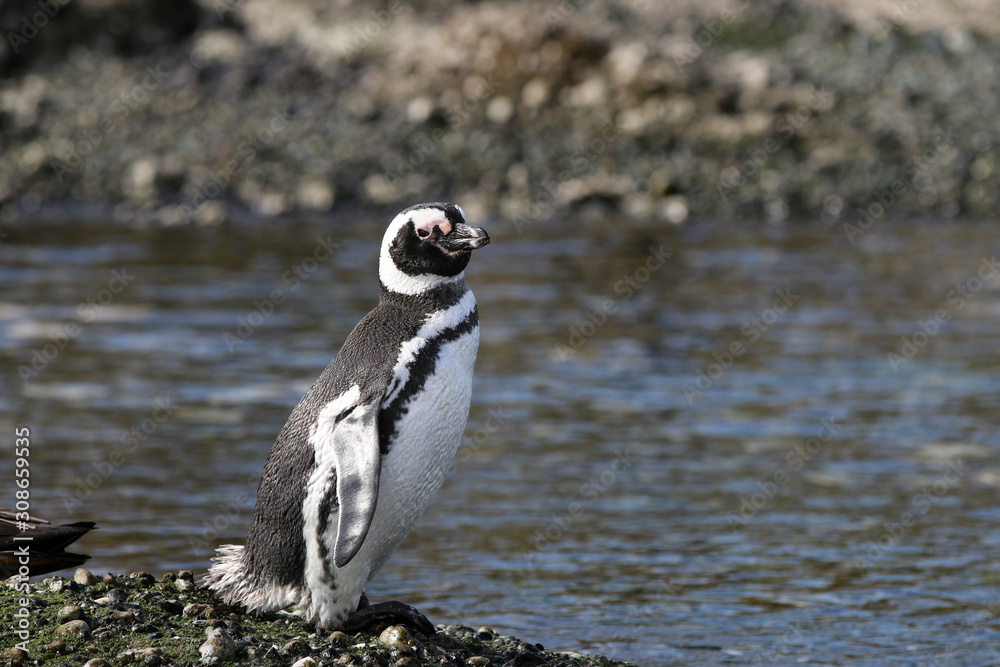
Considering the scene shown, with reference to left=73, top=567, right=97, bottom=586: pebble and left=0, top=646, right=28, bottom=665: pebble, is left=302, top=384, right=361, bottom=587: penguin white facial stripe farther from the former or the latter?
left=0, top=646, right=28, bottom=665: pebble

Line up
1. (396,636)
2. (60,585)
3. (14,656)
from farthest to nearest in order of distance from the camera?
1. (60,585)
2. (396,636)
3. (14,656)

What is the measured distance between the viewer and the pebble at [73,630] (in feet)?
18.2

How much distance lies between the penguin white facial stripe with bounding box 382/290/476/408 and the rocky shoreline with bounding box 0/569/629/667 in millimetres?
966

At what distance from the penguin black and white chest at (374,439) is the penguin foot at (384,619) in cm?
6

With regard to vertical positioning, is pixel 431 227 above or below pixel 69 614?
above

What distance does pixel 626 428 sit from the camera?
11.4 m

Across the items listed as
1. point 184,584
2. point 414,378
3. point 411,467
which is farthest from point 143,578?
point 414,378

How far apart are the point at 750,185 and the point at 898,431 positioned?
43.3 ft

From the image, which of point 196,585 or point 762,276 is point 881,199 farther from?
point 196,585

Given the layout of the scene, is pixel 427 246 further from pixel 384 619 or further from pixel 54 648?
pixel 54 648

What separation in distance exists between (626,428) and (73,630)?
253 inches

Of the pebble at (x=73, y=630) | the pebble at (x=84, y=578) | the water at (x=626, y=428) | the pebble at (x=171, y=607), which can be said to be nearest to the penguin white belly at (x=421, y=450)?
the pebble at (x=171, y=607)

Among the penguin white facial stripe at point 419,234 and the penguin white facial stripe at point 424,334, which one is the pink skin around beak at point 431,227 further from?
the penguin white facial stripe at point 424,334

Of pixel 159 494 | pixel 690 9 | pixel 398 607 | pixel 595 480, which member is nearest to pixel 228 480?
pixel 159 494
